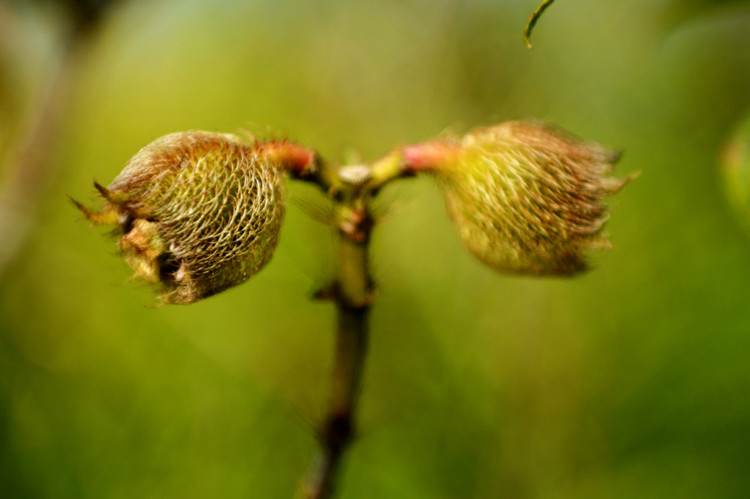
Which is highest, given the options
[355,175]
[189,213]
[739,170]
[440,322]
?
[739,170]

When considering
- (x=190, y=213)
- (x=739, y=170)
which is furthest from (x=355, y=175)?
(x=739, y=170)

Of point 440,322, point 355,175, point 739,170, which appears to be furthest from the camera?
point 440,322

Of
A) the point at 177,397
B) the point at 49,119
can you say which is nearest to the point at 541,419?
the point at 177,397

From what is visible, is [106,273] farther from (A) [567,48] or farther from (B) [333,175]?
(A) [567,48]

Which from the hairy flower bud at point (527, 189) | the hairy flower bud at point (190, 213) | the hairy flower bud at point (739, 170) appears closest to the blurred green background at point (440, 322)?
the hairy flower bud at point (739, 170)

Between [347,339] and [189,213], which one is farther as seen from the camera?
[347,339]

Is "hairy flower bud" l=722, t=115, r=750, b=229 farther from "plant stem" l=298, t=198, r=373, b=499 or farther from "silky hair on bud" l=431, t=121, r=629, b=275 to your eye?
"plant stem" l=298, t=198, r=373, b=499

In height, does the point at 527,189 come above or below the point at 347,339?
above

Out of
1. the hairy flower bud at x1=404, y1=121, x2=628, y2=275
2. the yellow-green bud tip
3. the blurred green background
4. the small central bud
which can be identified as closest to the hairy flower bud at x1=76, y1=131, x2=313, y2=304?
the yellow-green bud tip

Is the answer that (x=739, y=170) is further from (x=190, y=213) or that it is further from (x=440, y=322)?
(x=440, y=322)
